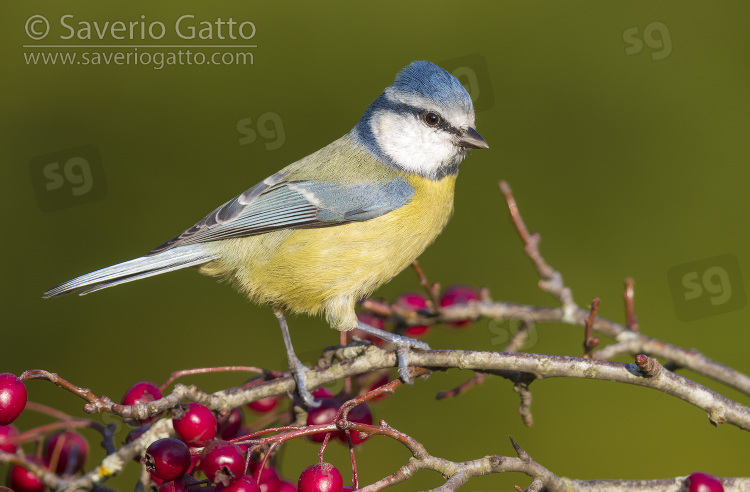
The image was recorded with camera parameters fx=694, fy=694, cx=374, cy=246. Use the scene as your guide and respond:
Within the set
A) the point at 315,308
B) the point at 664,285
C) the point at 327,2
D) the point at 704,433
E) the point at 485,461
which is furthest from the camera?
the point at 327,2

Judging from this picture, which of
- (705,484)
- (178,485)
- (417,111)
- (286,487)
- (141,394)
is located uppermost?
(417,111)

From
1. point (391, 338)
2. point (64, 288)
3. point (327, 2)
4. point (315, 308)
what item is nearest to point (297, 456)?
point (315, 308)

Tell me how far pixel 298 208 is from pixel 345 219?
0.51 ft

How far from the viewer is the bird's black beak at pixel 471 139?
6.85 feet

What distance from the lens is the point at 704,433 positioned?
8.34ft

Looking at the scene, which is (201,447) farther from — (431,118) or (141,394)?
(431,118)

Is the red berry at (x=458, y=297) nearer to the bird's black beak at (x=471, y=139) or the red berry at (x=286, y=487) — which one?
the bird's black beak at (x=471, y=139)

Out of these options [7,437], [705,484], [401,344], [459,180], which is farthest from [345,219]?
[705,484]

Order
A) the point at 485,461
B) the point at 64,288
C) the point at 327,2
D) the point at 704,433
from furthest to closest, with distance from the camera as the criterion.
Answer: the point at 327,2
the point at 704,433
the point at 64,288
the point at 485,461

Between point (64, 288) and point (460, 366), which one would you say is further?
point (64, 288)

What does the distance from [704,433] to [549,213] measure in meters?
1.01

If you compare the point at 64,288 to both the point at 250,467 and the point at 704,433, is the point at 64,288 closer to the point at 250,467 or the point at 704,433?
the point at 250,467

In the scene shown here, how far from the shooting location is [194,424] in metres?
1.42

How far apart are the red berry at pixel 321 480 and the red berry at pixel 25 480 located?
2.67ft
